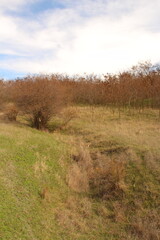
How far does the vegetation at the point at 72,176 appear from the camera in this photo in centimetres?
806

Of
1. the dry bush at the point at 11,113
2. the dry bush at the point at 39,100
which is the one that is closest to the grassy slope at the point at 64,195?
the dry bush at the point at 39,100

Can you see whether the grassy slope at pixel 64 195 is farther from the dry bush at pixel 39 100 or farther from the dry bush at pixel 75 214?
the dry bush at pixel 39 100

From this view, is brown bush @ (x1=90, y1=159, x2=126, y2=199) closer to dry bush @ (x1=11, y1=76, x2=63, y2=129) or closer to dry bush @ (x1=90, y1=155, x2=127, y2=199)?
dry bush @ (x1=90, y1=155, x2=127, y2=199)

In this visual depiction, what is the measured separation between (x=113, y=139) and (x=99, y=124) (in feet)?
19.4

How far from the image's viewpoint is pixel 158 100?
2712 cm

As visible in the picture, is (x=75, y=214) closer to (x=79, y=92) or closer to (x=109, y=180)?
(x=109, y=180)

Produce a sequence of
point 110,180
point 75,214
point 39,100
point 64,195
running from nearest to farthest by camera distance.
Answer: point 75,214 < point 64,195 < point 110,180 < point 39,100

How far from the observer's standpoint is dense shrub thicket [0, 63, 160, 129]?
61.6 feet

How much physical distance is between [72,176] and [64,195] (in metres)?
1.52

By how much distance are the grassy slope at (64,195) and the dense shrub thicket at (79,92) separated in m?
3.96

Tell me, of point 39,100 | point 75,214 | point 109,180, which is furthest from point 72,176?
point 39,100

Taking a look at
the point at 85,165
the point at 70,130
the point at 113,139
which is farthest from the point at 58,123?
Result: the point at 85,165

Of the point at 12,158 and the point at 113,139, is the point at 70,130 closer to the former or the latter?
the point at 113,139

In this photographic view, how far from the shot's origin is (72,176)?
11703 millimetres
